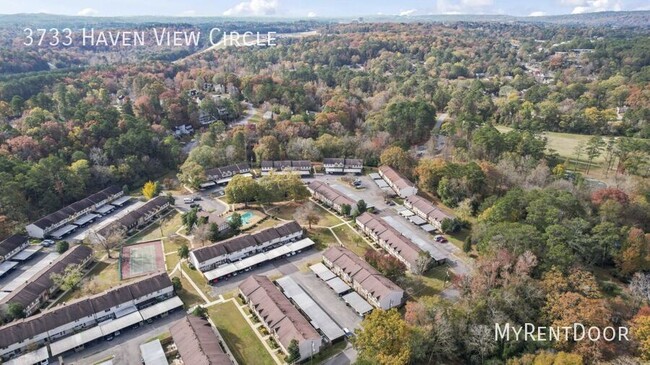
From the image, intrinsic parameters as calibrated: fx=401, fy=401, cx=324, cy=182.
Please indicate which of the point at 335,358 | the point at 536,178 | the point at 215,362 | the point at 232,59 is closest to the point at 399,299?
the point at 335,358

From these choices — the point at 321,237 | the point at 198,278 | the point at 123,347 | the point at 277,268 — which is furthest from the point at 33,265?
the point at 321,237

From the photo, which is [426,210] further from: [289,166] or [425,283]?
[289,166]

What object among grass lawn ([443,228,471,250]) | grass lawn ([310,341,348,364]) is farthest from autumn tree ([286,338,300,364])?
grass lawn ([443,228,471,250])

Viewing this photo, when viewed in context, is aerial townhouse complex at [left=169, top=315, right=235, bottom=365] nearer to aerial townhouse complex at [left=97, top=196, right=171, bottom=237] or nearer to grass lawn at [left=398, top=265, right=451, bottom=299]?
grass lawn at [left=398, top=265, right=451, bottom=299]

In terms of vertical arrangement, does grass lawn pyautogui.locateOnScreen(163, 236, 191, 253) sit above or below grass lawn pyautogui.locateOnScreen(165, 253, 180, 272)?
above

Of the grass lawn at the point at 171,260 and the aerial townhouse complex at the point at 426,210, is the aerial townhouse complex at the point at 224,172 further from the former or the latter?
the aerial townhouse complex at the point at 426,210

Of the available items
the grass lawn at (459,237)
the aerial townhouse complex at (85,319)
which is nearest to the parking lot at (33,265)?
the aerial townhouse complex at (85,319)
